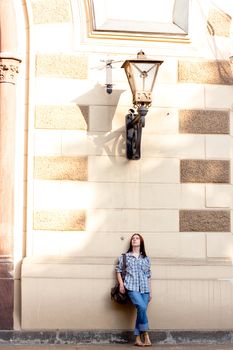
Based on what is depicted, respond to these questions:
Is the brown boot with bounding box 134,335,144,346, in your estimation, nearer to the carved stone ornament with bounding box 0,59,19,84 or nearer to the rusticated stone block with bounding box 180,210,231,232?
the rusticated stone block with bounding box 180,210,231,232

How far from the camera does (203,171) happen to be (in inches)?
372

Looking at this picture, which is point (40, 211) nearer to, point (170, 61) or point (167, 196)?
point (167, 196)

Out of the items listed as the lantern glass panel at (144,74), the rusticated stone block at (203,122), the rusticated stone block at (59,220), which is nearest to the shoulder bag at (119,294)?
the rusticated stone block at (59,220)

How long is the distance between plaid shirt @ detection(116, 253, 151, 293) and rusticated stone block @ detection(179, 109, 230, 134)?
1.92 m

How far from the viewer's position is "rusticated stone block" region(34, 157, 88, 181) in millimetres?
9180

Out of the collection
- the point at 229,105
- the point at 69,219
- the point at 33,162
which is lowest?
the point at 69,219

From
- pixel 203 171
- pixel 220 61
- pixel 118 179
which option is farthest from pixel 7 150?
pixel 220 61

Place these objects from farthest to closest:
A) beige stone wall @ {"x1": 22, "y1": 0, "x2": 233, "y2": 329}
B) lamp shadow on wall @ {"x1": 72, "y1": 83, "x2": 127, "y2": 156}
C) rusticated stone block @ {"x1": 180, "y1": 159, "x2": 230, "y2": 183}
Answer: rusticated stone block @ {"x1": 180, "y1": 159, "x2": 230, "y2": 183}, lamp shadow on wall @ {"x1": 72, "y1": 83, "x2": 127, "y2": 156}, beige stone wall @ {"x1": 22, "y1": 0, "x2": 233, "y2": 329}

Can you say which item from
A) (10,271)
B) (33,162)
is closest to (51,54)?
(33,162)

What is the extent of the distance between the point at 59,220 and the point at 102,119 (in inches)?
59.6

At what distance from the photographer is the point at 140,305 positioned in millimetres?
8688

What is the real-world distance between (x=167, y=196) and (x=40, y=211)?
175 cm

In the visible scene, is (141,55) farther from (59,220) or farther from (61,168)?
(59,220)

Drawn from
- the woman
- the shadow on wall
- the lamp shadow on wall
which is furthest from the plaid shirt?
the shadow on wall
